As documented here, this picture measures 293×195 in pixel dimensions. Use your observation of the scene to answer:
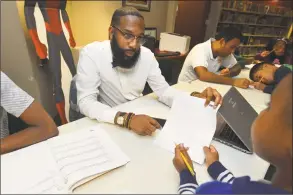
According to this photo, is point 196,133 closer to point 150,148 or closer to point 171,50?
point 150,148

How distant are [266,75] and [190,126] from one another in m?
1.39

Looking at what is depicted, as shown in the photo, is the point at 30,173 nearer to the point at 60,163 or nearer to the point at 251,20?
the point at 60,163

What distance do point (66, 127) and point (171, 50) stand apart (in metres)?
2.31

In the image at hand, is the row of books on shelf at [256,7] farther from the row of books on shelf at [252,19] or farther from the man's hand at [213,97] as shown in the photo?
the man's hand at [213,97]

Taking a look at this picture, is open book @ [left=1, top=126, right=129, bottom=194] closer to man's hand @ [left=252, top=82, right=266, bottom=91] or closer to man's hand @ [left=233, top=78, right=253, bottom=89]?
man's hand @ [left=233, top=78, right=253, bottom=89]

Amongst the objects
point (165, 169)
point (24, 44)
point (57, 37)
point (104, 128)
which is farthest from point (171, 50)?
point (165, 169)

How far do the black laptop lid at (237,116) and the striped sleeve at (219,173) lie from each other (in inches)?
7.3

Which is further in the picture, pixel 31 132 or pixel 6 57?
pixel 6 57

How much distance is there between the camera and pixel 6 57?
3.90 ft

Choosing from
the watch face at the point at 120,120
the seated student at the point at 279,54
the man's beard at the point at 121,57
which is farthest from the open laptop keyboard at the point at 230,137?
the seated student at the point at 279,54

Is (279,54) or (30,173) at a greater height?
(279,54)

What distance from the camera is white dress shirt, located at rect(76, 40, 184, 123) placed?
1.07 metres

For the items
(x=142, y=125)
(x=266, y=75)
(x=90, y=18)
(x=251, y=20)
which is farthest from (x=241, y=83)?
(x=251, y=20)

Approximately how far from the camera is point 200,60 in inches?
74.5
